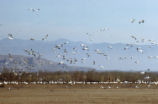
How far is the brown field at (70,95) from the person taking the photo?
23.7m

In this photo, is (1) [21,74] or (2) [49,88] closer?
(2) [49,88]

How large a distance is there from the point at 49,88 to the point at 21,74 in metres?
5.41

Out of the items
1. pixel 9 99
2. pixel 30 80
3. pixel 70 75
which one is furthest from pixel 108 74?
pixel 9 99

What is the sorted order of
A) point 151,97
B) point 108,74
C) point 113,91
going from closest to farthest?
point 151,97
point 113,91
point 108,74

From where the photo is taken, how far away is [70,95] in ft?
87.1

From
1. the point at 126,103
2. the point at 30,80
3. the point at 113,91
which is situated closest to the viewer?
the point at 126,103

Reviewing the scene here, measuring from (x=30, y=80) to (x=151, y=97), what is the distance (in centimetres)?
1151

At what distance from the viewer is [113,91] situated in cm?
2922

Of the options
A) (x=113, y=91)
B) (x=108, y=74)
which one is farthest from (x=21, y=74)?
(x=113, y=91)

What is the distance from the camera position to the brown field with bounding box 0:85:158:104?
2373 centimetres

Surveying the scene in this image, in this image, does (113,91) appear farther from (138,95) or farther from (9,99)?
(9,99)

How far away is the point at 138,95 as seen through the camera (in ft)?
88.4

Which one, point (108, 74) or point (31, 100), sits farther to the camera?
point (108, 74)

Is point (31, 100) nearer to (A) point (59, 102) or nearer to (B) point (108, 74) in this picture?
(A) point (59, 102)
